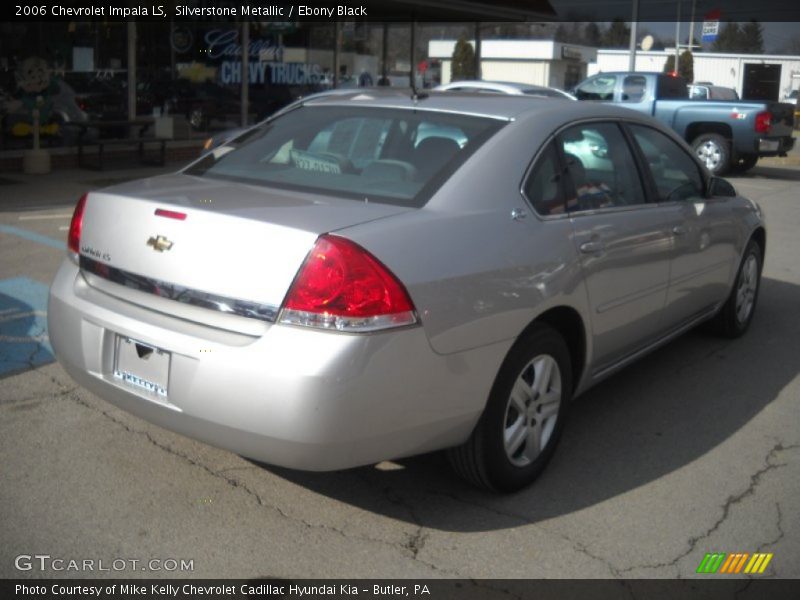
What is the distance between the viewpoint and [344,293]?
10.4 ft

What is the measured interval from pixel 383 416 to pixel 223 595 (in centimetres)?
80

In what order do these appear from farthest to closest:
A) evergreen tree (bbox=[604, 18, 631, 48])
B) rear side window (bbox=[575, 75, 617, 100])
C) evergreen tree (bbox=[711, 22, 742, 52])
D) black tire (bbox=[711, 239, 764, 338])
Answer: evergreen tree (bbox=[711, 22, 742, 52]) → evergreen tree (bbox=[604, 18, 631, 48]) → rear side window (bbox=[575, 75, 617, 100]) → black tire (bbox=[711, 239, 764, 338])

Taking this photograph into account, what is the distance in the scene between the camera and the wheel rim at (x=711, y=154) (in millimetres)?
17188

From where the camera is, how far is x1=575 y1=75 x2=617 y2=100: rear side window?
60.9 ft

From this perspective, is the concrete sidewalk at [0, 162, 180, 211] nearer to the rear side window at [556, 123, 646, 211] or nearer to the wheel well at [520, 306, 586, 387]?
the rear side window at [556, 123, 646, 211]

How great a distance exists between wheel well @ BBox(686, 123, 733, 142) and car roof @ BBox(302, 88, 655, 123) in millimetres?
13258

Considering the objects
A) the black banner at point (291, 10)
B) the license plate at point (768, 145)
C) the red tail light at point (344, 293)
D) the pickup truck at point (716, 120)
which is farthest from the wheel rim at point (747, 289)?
the license plate at point (768, 145)

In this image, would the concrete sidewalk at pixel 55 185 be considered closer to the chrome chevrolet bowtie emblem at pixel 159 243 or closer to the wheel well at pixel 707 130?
the chrome chevrolet bowtie emblem at pixel 159 243

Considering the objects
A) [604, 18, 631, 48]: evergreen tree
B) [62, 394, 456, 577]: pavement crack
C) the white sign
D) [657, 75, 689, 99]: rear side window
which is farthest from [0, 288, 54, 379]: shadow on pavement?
[604, 18, 631, 48]: evergreen tree

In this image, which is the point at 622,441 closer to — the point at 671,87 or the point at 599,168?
the point at 599,168

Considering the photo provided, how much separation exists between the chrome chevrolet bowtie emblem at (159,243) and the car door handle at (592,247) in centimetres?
177

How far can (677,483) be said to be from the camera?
162 inches

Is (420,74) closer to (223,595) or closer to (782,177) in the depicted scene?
(782,177)

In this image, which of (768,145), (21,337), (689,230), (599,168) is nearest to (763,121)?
(768,145)
